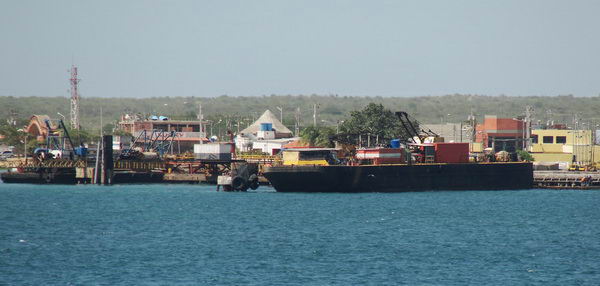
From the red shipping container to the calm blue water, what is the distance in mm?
5005

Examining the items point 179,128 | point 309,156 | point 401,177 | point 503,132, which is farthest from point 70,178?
point 503,132

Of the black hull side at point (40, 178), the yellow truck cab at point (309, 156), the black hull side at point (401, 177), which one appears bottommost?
the black hull side at point (40, 178)

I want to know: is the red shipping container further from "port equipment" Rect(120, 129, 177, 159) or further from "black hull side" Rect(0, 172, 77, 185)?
"black hull side" Rect(0, 172, 77, 185)

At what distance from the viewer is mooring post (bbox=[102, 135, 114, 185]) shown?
450 feet

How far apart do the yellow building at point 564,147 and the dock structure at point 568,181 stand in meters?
28.3

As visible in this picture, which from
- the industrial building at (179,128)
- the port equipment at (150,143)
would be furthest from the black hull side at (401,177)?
the industrial building at (179,128)

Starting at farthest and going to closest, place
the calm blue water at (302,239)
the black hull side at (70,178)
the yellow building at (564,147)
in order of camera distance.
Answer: the yellow building at (564,147) < the black hull side at (70,178) < the calm blue water at (302,239)

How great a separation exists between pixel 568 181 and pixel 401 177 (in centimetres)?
2705

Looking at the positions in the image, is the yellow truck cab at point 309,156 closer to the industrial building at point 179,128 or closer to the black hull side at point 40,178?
the black hull side at point 40,178

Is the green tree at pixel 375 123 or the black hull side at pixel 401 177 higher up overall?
the green tree at pixel 375 123

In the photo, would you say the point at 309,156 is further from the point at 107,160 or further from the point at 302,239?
the point at 302,239

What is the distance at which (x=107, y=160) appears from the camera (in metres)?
140

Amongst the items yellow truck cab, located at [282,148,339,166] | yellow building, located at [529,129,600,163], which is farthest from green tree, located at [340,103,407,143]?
yellow truck cab, located at [282,148,339,166]

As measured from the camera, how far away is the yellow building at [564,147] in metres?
171
